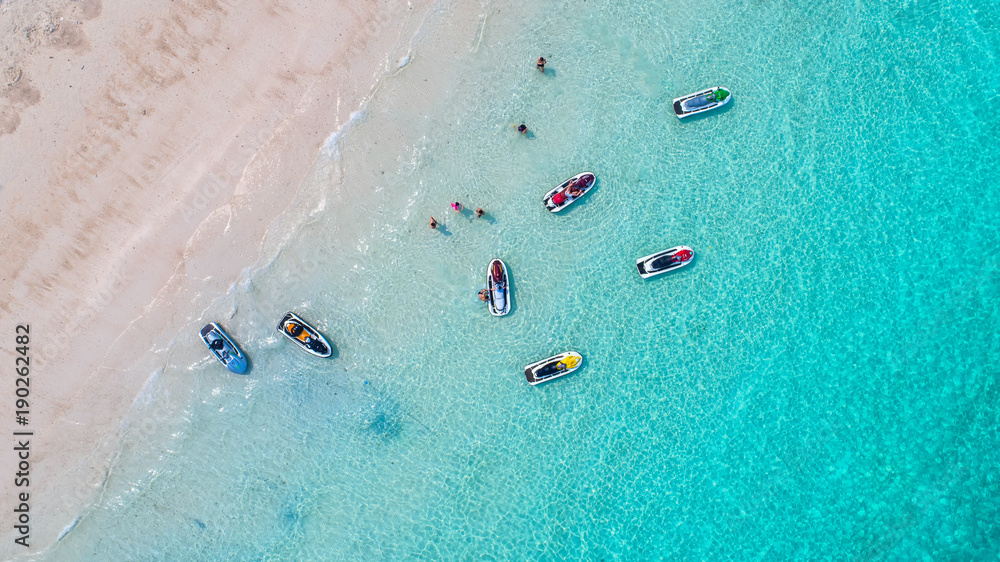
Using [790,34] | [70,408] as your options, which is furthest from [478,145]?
[70,408]

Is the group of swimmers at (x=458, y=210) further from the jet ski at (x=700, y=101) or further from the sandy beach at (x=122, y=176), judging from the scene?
the jet ski at (x=700, y=101)

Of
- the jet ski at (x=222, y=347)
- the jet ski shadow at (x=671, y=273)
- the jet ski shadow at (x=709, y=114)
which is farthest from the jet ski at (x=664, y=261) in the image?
the jet ski at (x=222, y=347)

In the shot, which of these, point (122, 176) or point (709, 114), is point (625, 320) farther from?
point (122, 176)

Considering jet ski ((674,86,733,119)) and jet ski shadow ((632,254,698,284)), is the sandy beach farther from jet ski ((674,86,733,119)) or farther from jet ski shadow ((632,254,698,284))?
jet ski shadow ((632,254,698,284))

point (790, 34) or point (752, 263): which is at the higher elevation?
point (790, 34)

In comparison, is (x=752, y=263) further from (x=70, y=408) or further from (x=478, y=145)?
(x=70, y=408)

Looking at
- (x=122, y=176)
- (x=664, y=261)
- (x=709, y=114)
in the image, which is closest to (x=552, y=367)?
(x=664, y=261)

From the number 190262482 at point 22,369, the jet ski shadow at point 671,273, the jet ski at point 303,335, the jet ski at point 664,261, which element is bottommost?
the jet ski shadow at point 671,273
